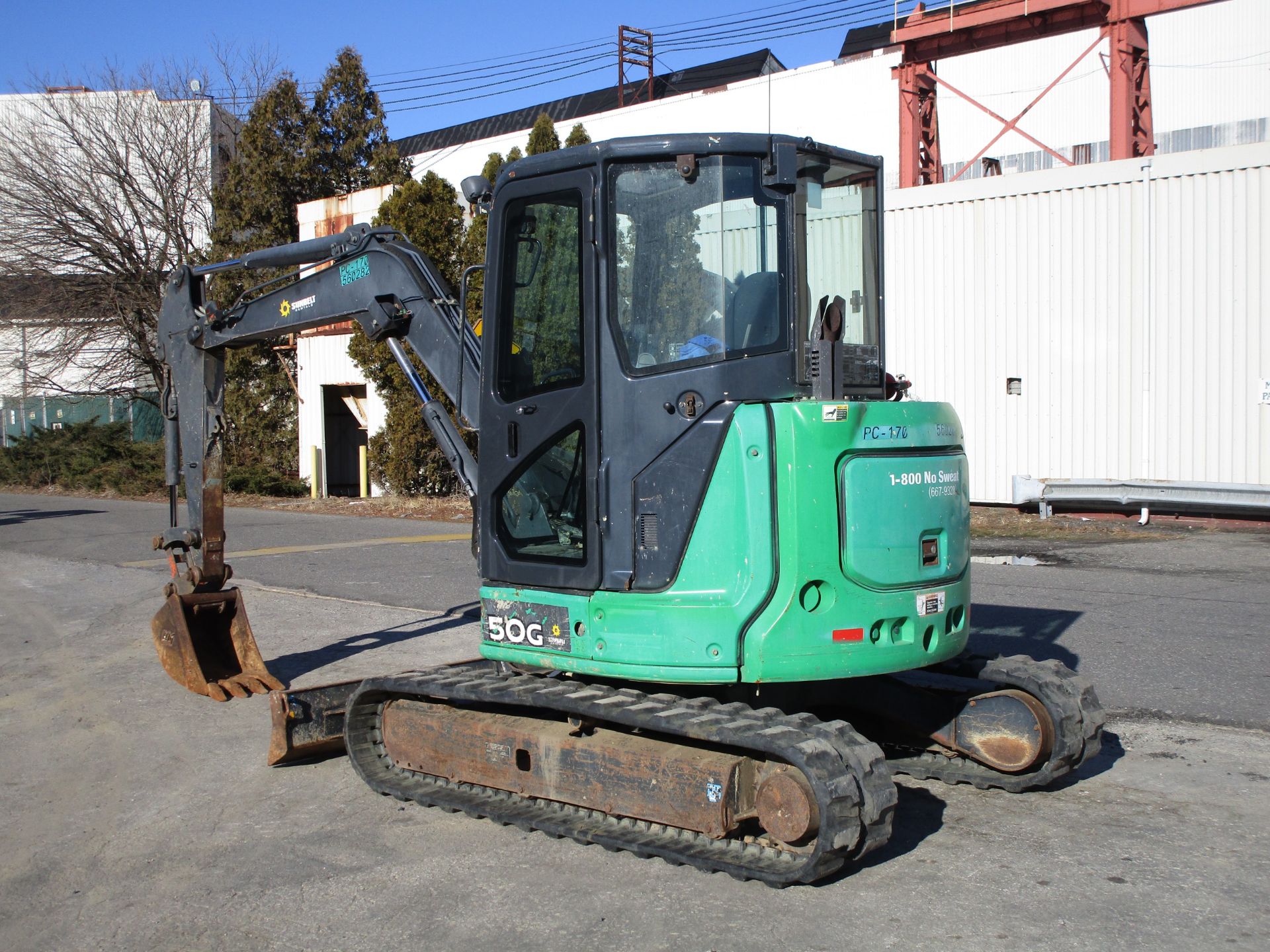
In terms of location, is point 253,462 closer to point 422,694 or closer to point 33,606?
point 33,606

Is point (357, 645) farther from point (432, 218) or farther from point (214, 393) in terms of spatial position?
point (432, 218)

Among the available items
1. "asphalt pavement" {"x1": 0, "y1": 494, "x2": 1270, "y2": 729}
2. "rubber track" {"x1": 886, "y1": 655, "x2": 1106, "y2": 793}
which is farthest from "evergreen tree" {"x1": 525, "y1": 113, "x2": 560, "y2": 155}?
"rubber track" {"x1": 886, "y1": 655, "x2": 1106, "y2": 793}

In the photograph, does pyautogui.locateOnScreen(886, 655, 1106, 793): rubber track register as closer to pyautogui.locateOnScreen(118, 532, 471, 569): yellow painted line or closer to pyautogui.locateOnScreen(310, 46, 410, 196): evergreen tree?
pyautogui.locateOnScreen(118, 532, 471, 569): yellow painted line

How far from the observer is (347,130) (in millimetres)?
33500

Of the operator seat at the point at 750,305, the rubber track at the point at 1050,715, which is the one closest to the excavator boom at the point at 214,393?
the operator seat at the point at 750,305

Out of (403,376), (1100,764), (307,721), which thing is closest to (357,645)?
(307,721)

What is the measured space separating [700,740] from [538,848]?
0.94 m

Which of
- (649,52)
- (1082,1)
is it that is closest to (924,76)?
(1082,1)

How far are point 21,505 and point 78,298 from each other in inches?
317

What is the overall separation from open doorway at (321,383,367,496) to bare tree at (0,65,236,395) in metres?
5.60

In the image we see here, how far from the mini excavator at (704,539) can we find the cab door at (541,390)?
0.05ft

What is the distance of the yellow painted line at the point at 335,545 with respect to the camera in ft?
49.8

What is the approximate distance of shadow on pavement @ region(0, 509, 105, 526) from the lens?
21562mm

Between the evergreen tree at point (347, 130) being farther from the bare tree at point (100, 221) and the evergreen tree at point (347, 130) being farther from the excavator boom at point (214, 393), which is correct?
the excavator boom at point (214, 393)
